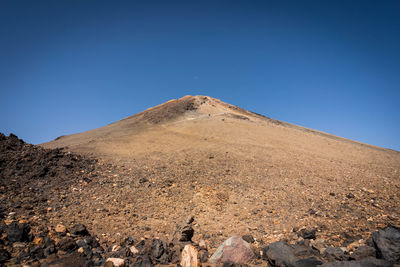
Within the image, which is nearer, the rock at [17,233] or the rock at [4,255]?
the rock at [4,255]

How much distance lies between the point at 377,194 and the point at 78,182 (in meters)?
9.49

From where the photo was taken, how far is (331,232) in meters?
4.46

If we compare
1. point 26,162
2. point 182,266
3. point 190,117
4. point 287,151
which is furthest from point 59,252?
point 190,117

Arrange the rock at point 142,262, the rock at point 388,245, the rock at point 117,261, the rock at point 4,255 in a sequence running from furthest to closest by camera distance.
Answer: the rock at point 142,262
the rock at point 117,261
the rock at point 4,255
the rock at point 388,245

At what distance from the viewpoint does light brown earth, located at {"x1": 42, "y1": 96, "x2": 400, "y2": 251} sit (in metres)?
4.99

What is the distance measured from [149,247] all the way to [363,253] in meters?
3.90

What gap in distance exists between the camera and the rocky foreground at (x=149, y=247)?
3.37 m

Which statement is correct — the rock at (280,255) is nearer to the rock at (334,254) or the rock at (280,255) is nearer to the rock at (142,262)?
the rock at (334,254)

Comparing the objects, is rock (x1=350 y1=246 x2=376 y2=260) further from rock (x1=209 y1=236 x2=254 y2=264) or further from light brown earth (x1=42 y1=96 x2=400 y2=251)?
rock (x1=209 y1=236 x2=254 y2=264)

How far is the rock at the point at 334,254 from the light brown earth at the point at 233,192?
1.61 ft

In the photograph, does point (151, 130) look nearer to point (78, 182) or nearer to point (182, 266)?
point (78, 182)

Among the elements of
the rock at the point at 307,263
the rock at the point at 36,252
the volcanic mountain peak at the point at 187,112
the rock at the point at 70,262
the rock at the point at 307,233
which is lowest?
the rock at the point at 70,262

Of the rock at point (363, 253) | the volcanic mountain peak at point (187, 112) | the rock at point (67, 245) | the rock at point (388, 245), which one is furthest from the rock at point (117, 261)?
the volcanic mountain peak at point (187, 112)

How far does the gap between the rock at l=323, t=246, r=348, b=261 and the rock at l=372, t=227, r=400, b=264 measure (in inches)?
19.3
